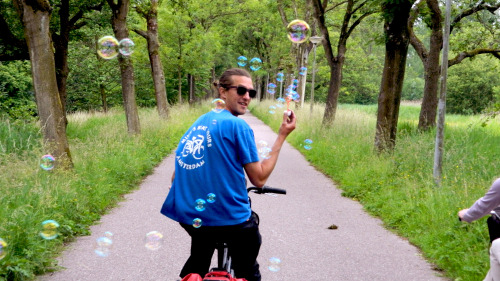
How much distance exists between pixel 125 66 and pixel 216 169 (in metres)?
13.2

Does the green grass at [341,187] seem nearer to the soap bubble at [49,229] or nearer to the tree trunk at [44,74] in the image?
the soap bubble at [49,229]

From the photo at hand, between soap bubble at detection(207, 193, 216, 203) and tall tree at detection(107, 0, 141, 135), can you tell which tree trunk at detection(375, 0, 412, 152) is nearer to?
tall tree at detection(107, 0, 141, 135)

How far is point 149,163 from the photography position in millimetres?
12305

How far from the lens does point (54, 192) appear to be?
6992mm

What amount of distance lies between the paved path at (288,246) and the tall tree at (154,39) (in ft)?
38.0

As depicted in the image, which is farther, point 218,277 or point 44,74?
point 44,74

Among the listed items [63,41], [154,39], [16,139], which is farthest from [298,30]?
[154,39]

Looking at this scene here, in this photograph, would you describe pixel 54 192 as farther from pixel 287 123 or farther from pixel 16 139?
pixel 16 139

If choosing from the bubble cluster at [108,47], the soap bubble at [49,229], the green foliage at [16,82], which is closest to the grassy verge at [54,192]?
the soap bubble at [49,229]

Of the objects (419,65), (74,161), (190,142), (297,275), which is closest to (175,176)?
(190,142)

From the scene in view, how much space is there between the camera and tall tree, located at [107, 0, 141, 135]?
47.5 ft

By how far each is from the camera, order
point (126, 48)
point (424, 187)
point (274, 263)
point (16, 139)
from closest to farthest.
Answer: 1. point (274, 263)
2. point (424, 187)
3. point (126, 48)
4. point (16, 139)

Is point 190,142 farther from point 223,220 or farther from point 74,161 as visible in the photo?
point 74,161

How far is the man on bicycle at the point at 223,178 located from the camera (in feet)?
8.55
